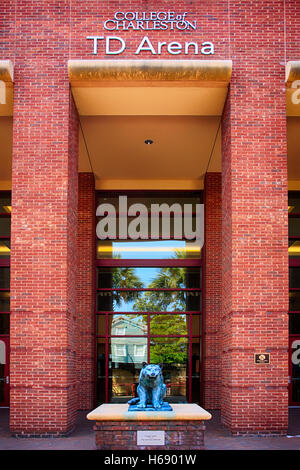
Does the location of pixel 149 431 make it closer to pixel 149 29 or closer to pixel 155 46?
pixel 155 46

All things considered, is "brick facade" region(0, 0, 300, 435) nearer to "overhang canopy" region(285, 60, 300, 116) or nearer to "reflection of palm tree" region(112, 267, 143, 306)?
"overhang canopy" region(285, 60, 300, 116)

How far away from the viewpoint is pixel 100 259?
742 inches

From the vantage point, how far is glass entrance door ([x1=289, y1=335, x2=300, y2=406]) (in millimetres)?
18188

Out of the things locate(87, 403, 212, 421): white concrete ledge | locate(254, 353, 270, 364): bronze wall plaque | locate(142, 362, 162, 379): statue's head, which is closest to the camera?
locate(87, 403, 212, 421): white concrete ledge

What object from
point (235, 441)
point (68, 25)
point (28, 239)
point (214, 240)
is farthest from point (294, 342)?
point (68, 25)

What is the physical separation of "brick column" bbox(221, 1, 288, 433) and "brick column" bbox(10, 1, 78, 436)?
3.55 meters

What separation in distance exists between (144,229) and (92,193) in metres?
2.00

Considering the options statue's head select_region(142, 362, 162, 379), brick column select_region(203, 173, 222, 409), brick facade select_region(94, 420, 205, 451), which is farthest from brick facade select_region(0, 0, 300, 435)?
brick column select_region(203, 173, 222, 409)

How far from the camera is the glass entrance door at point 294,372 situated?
18188 millimetres

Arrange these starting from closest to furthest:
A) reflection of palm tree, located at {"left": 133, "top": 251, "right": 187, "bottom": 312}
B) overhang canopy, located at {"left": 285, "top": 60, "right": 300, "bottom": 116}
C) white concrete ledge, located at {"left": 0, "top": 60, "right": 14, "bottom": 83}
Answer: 1. white concrete ledge, located at {"left": 0, "top": 60, "right": 14, "bottom": 83}
2. overhang canopy, located at {"left": 285, "top": 60, "right": 300, "bottom": 116}
3. reflection of palm tree, located at {"left": 133, "top": 251, "right": 187, "bottom": 312}

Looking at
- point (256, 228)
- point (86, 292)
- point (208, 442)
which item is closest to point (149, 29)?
point (256, 228)

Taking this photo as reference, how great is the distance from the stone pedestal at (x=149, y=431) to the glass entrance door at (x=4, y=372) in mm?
8636

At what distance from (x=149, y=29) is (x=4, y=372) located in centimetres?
1090

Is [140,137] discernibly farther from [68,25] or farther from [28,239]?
[28,239]
